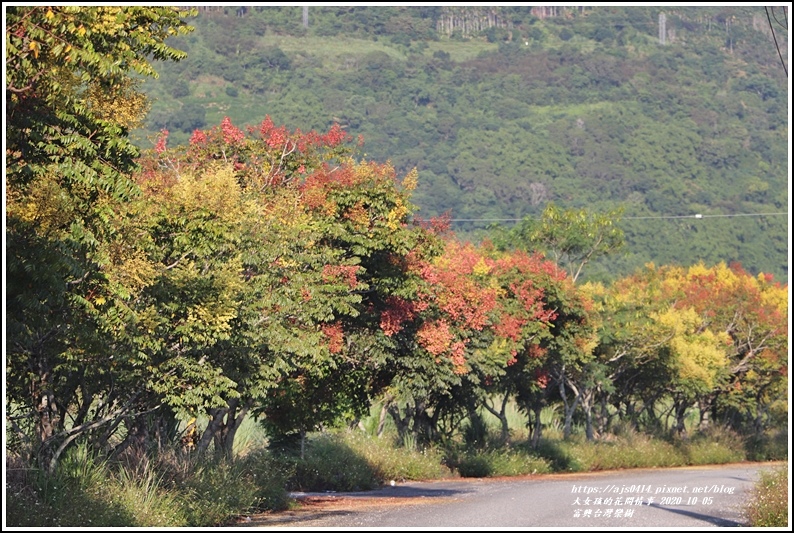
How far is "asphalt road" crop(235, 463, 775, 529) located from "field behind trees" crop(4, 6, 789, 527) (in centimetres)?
122

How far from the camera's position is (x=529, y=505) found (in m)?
22.4

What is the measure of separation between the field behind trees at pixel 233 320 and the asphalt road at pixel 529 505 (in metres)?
1.22

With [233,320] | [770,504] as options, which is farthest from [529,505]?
[233,320]

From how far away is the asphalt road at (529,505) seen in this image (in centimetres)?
1883

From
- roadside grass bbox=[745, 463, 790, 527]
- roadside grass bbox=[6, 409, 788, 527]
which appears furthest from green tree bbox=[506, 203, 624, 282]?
roadside grass bbox=[745, 463, 790, 527]

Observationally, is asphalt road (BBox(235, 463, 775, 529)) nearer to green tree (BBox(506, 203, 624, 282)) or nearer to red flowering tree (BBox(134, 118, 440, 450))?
red flowering tree (BBox(134, 118, 440, 450))

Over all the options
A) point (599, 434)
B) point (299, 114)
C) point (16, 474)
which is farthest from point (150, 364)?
point (299, 114)

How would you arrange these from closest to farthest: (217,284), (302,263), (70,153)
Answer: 1. (70,153)
2. (217,284)
3. (302,263)

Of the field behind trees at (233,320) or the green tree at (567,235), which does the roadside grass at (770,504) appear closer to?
the field behind trees at (233,320)

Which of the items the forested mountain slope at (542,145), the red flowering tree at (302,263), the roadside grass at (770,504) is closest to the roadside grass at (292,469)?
the roadside grass at (770,504)

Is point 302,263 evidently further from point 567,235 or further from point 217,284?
point 567,235

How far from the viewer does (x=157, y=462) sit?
19.2 m

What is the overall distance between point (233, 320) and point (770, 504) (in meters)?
8.62

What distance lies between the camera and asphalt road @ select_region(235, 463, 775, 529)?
18.8 m
